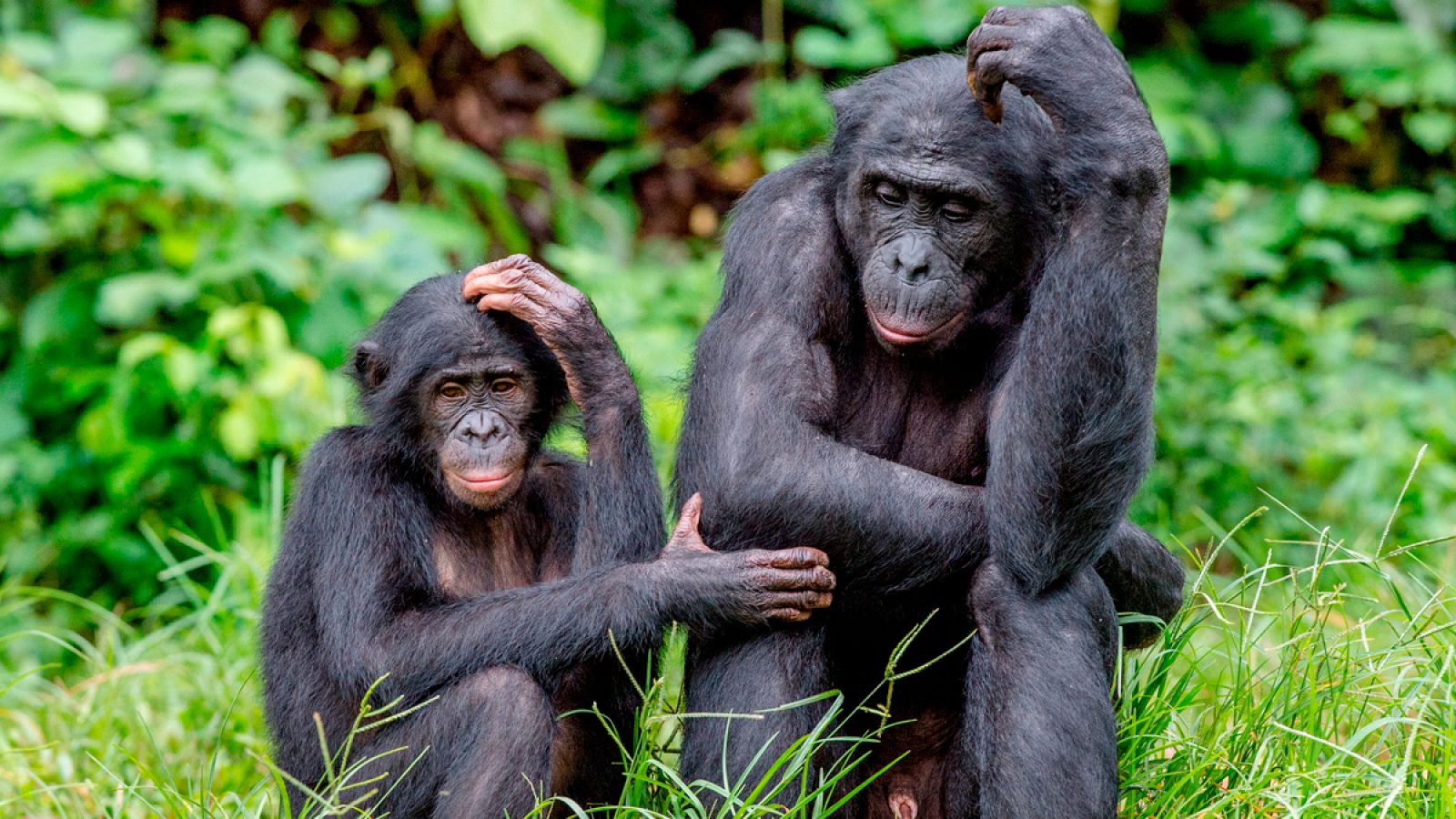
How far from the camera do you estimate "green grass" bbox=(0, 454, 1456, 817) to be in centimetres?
393

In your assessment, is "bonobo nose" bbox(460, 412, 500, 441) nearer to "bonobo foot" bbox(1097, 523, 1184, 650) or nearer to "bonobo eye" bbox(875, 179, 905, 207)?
"bonobo eye" bbox(875, 179, 905, 207)

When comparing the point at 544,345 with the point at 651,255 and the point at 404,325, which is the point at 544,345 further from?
the point at 651,255

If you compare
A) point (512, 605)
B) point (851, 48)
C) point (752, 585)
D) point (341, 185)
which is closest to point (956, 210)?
point (752, 585)

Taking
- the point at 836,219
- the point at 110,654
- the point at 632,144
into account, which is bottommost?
the point at 110,654

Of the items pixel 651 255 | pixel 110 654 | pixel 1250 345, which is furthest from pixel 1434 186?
pixel 110 654

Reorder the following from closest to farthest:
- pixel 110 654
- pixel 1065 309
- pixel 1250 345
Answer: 1. pixel 1065 309
2. pixel 110 654
3. pixel 1250 345

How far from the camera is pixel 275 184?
7398 millimetres

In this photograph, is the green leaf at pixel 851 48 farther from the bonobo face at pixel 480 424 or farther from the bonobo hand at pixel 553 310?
the bonobo face at pixel 480 424

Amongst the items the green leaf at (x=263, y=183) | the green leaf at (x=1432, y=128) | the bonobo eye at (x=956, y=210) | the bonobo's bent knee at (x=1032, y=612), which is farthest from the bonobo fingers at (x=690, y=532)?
the green leaf at (x=1432, y=128)

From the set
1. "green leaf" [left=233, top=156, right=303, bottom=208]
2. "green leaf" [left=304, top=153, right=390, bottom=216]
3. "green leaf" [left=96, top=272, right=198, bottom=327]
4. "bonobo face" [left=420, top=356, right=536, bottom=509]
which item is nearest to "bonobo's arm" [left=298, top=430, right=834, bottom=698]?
"bonobo face" [left=420, top=356, right=536, bottom=509]

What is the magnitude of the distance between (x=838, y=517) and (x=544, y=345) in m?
1.07

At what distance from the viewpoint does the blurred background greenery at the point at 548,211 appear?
755 centimetres

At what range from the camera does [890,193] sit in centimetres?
411

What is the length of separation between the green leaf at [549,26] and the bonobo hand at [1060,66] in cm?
545
